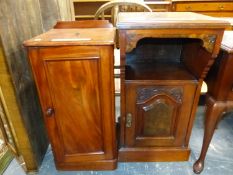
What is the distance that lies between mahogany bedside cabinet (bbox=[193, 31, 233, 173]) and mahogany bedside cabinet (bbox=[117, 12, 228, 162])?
0.19 feet

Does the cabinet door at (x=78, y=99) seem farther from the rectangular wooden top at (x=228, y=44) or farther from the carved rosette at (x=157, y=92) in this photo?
the rectangular wooden top at (x=228, y=44)

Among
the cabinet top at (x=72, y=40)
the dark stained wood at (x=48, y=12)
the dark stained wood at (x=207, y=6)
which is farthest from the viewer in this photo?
the dark stained wood at (x=207, y=6)

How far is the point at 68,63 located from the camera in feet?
3.09

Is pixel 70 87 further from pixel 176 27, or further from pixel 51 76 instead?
pixel 176 27

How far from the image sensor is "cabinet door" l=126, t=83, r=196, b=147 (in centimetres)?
114

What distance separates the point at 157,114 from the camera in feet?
3.97

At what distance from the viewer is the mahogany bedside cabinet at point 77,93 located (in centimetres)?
92

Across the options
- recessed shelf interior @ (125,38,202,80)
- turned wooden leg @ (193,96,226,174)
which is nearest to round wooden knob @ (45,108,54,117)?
recessed shelf interior @ (125,38,202,80)

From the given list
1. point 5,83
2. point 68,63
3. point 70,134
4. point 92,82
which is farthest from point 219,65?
point 5,83

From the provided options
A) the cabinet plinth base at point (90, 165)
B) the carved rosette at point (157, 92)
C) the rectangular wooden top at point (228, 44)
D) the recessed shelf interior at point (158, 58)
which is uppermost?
the rectangular wooden top at point (228, 44)

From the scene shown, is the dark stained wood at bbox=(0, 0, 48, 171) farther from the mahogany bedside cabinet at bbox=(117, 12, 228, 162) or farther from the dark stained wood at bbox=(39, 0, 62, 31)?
the mahogany bedside cabinet at bbox=(117, 12, 228, 162)

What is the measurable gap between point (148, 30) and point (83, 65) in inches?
13.3

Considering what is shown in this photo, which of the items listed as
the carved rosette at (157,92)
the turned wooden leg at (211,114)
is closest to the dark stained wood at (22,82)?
the carved rosette at (157,92)

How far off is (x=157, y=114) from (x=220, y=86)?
1.22 feet
